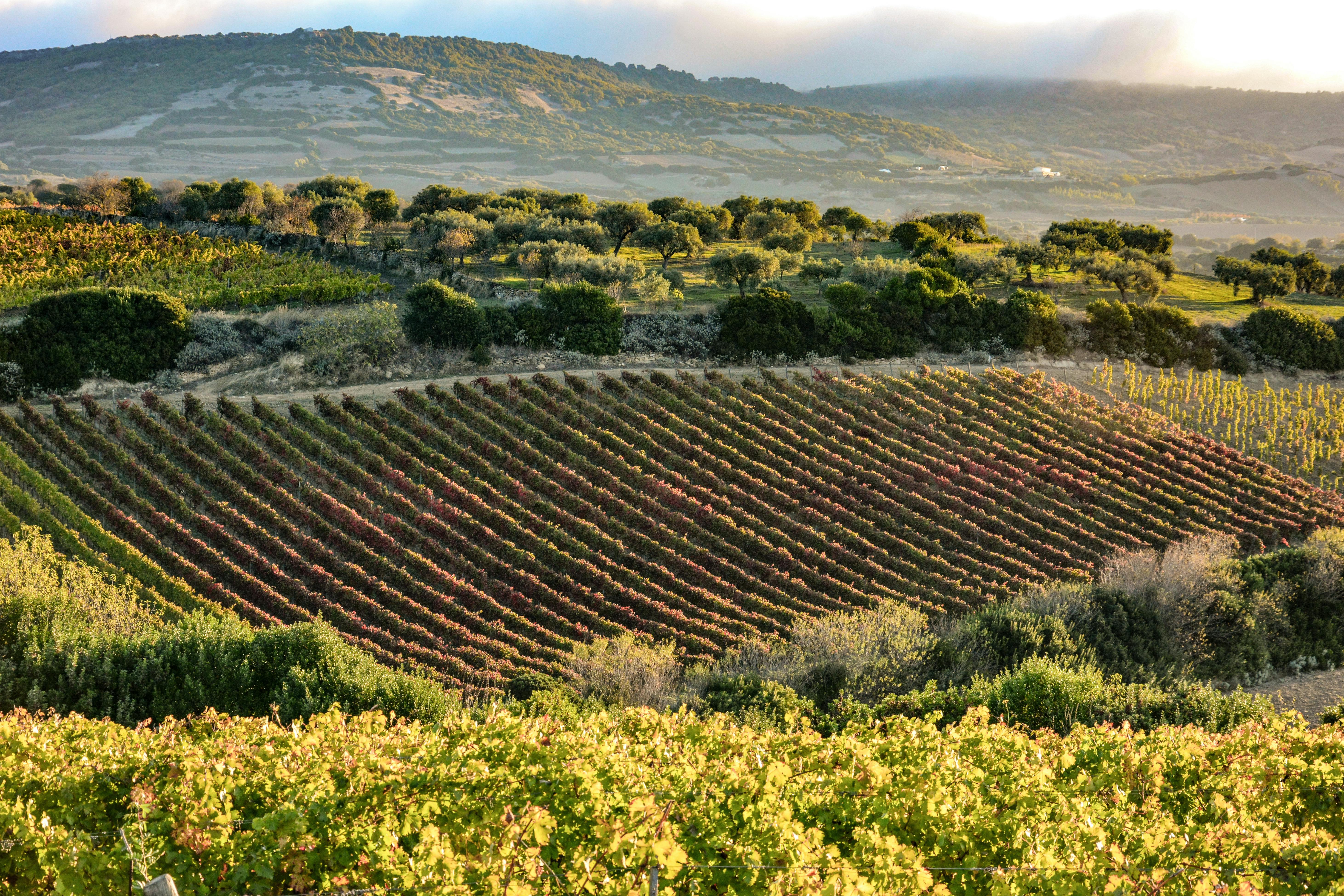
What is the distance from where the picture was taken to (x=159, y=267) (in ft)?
159

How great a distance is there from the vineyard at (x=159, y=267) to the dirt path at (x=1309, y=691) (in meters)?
43.9

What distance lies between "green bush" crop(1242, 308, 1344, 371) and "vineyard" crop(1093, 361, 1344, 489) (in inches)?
93.0

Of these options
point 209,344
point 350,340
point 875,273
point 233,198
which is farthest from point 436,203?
point 875,273

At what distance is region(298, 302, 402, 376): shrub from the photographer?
3453 centimetres

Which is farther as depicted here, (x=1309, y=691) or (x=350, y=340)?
(x=350, y=340)

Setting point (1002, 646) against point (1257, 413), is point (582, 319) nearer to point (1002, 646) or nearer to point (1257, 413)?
point (1002, 646)

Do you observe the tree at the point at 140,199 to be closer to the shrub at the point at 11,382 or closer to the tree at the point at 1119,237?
the shrub at the point at 11,382

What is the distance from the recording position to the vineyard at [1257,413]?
1444 inches

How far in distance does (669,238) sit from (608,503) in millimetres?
32884

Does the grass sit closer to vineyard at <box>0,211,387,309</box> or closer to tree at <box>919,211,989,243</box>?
tree at <box>919,211,989,243</box>

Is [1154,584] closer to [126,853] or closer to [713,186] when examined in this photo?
[126,853]

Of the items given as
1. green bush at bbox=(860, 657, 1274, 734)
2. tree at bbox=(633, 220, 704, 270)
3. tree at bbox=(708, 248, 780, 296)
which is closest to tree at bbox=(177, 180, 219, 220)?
tree at bbox=(633, 220, 704, 270)

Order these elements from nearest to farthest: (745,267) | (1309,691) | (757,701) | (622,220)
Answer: (757,701), (1309,691), (745,267), (622,220)

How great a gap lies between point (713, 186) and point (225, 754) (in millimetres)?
193061
